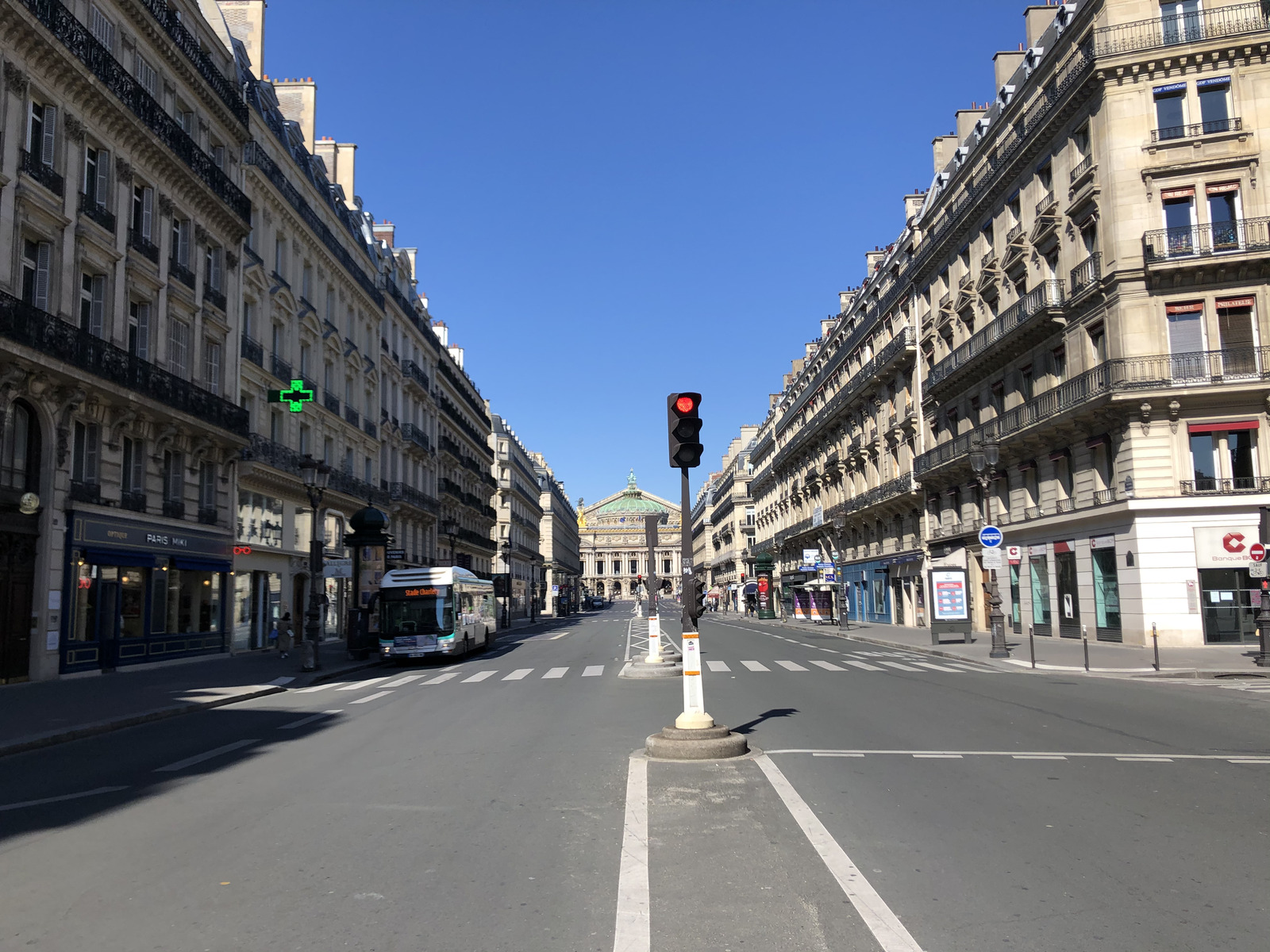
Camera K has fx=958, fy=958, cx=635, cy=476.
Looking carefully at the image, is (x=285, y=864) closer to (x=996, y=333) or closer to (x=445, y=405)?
(x=996, y=333)

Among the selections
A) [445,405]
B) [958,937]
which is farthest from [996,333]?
[445,405]

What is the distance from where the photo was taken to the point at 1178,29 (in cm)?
2667

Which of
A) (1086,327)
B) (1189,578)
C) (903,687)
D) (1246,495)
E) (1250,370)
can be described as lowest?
(903,687)

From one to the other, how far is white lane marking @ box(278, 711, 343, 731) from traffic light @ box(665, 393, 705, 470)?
271 inches

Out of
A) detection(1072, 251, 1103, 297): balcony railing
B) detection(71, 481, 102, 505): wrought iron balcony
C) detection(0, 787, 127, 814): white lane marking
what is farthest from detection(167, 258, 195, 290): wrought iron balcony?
detection(1072, 251, 1103, 297): balcony railing

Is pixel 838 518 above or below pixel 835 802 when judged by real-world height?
above

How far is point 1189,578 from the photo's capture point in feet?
83.0

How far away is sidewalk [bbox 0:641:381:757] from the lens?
41.3 ft

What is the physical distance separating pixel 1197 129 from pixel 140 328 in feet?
94.1

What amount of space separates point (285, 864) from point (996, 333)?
33.1 m

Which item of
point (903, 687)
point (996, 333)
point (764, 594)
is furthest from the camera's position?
point (764, 594)

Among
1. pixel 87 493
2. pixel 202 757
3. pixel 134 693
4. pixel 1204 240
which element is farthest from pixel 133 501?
pixel 1204 240

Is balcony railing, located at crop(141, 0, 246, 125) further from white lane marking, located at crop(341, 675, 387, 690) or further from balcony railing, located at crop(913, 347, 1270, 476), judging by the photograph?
balcony railing, located at crop(913, 347, 1270, 476)

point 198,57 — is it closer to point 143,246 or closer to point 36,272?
point 143,246
